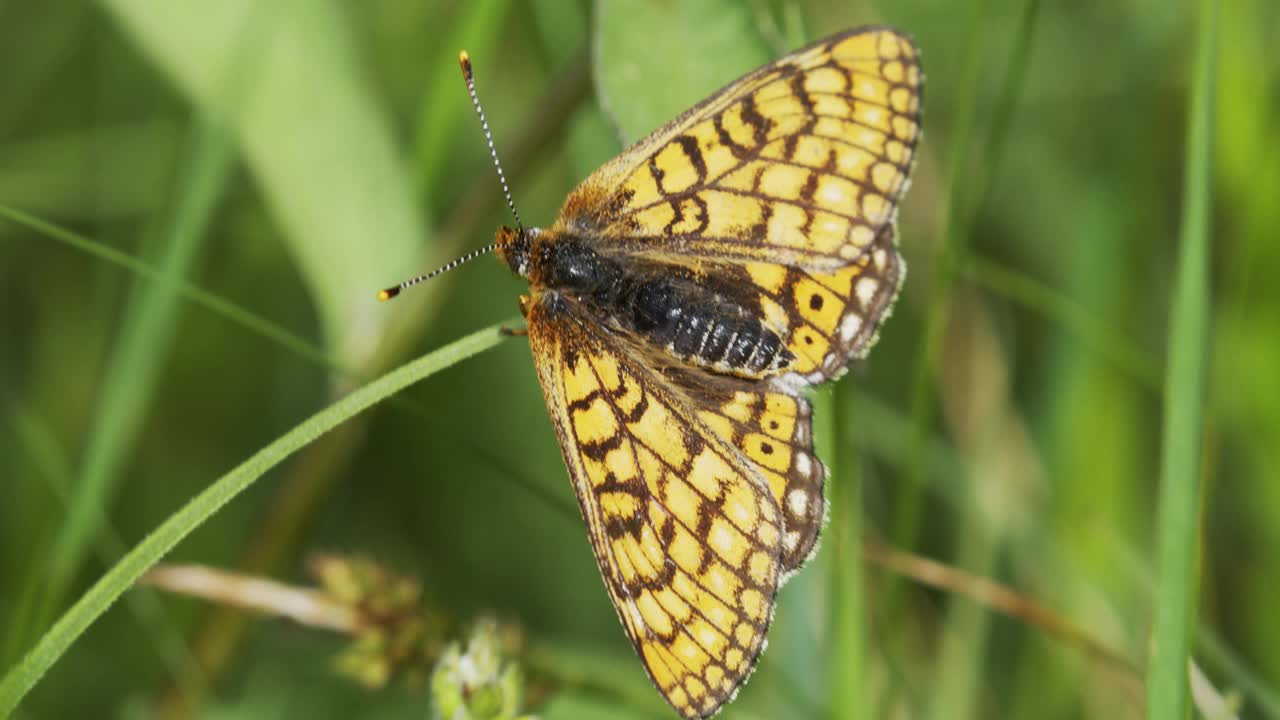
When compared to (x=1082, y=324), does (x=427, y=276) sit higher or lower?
higher

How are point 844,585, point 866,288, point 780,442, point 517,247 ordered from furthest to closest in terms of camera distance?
point 517,247, point 866,288, point 780,442, point 844,585

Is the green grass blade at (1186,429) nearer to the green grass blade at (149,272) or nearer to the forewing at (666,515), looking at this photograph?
the forewing at (666,515)

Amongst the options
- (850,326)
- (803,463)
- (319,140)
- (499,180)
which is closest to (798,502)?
(803,463)

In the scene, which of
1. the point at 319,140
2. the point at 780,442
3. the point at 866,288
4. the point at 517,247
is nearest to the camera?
the point at 780,442

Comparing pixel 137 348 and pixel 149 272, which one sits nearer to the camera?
pixel 149 272

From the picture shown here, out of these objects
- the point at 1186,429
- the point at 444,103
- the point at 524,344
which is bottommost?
the point at 1186,429

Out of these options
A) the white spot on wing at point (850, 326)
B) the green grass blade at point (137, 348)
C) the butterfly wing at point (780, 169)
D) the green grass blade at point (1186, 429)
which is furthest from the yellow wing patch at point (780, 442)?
the green grass blade at point (137, 348)

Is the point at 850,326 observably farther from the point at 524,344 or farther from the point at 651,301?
the point at 524,344

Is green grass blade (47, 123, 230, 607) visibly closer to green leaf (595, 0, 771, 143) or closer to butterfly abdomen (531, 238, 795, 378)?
butterfly abdomen (531, 238, 795, 378)
